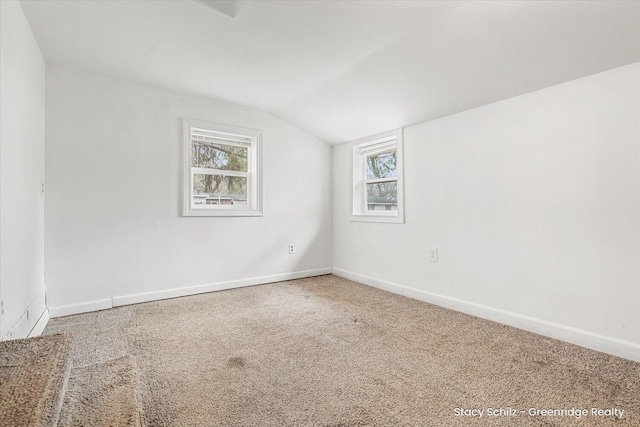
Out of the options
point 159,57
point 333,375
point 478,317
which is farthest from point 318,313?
point 159,57

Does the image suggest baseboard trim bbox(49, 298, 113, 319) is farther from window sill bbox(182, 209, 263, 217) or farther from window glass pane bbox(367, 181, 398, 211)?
window glass pane bbox(367, 181, 398, 211)

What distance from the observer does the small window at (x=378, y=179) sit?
3301 mm

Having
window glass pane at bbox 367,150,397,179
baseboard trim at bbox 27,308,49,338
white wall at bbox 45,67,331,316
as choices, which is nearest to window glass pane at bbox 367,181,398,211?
window glass pane at bbox 367,150,397,179

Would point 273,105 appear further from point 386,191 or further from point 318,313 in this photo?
point 318,313

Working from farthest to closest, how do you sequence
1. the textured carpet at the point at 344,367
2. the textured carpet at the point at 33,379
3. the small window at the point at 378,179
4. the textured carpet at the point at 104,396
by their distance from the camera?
1. the small window at the point at 378,179
2. the textured carpet at the point at 344,367
3. the textured carpet at the point at 104,396
4. the textured carpet at the point at 33,379

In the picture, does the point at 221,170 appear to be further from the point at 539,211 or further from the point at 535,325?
the point at 535,325

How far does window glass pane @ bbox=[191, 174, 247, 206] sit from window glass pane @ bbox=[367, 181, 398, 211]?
59.8 inches

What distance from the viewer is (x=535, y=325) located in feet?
7.17

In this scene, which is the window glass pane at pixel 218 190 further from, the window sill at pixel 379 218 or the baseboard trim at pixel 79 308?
the window sill at pixel 379 218

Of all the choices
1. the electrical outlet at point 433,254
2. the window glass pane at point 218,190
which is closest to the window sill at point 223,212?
the window glass pane at point 218,190

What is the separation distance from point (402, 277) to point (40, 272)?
313 centimetres

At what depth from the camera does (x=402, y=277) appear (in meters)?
3.21

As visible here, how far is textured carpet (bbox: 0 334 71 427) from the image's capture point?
2.59ft

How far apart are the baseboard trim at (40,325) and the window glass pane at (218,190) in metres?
1.46
